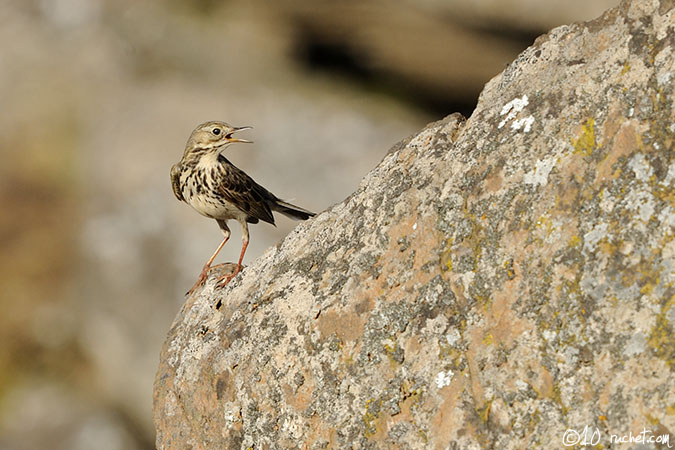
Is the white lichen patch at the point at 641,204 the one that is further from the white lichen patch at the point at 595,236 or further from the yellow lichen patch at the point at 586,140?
the yellow lichen patch at the point at 586,140

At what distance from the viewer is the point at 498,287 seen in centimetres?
463

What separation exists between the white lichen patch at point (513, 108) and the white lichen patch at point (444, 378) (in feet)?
4.63

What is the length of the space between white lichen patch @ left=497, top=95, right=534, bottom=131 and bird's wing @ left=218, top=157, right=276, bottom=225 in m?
4.20

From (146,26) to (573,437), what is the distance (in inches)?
573

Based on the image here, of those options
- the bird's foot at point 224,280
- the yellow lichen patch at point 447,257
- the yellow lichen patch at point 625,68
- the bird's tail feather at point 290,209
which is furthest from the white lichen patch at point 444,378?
the bird's tail feather at point 290,209

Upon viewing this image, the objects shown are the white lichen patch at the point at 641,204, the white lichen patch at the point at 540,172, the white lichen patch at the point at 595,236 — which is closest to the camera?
Answer: the white lichen patch at the point at 641,204

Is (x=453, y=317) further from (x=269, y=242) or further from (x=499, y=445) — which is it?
(x=269, y=242)

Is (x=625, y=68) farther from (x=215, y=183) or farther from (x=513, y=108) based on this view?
(x=215, y=183)

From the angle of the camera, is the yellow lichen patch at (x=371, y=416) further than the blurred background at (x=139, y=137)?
No

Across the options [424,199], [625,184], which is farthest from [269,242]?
[625,184]

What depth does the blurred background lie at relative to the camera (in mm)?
15727

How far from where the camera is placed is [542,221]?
4.55 metres

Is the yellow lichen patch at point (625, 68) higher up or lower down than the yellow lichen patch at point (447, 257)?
higher up

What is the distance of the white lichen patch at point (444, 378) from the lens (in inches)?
185
